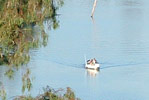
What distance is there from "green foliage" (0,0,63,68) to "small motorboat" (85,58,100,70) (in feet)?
43.7

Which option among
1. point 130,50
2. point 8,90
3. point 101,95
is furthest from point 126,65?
point 8,90

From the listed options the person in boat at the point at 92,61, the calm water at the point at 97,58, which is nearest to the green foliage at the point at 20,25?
the calm water at the point at 97,58

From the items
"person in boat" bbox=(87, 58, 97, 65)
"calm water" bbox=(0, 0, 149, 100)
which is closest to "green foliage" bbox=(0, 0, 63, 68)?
"calm water" bbox=(0, 0, 149, 100)

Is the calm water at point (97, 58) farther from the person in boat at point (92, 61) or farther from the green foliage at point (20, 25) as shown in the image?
the green foliage at point (20, 25)

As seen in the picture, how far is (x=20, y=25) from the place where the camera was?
6.99m

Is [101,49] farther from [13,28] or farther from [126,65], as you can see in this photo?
[13,28]

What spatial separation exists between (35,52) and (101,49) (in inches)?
114

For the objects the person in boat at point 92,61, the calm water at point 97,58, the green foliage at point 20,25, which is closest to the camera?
the green foliage at point 20,25

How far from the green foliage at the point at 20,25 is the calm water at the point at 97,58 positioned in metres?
0.71

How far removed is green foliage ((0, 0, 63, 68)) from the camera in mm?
6840

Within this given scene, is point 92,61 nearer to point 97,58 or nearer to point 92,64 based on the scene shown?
point 92,64

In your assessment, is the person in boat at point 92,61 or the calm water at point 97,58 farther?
the person in boat at point 92,61

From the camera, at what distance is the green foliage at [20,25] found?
684 centimetres

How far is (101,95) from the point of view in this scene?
16.9m
